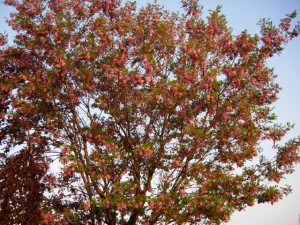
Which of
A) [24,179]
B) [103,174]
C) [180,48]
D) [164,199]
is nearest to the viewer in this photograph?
[24,179]

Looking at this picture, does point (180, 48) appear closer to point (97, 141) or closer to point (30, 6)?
point (97, 141)

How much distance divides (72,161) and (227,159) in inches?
279

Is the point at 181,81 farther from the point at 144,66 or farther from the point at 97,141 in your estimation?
the point at 97,141

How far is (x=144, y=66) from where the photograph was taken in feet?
48.2

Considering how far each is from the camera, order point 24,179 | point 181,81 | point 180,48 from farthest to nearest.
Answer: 1. point 180,48
2. point 181,81
3. point 24,179

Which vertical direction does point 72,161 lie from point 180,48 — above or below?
below

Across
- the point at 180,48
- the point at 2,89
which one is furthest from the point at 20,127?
the point at 180,48

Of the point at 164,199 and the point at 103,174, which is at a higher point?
the point at 103,174

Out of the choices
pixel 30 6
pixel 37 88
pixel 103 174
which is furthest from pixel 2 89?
pixel 103 174

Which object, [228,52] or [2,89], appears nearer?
[2,89]

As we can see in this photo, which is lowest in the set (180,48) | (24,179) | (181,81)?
(24,179)

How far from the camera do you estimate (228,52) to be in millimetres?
14594

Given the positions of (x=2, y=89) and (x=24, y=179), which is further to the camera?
(x=2, y=89)

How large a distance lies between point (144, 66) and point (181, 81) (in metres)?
2.01
